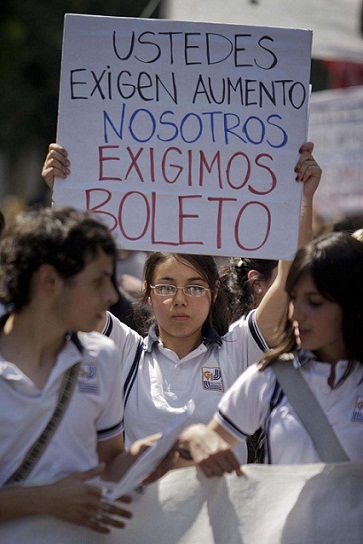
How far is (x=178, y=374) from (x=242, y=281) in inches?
37.3

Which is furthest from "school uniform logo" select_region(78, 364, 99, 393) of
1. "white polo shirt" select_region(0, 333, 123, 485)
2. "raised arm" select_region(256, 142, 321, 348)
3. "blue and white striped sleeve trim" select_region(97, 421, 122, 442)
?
"raised arm" select_region(256, 142, 321, 348)

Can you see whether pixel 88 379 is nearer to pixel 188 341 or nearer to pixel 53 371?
pixel 53 371

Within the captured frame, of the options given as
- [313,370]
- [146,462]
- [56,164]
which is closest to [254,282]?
[56,164]

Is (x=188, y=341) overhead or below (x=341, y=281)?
below

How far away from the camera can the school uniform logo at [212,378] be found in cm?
420

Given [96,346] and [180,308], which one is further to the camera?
[180,308]

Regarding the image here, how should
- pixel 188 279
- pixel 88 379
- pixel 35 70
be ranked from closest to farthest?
pixel 88 379 → pixel 188 279 → pixel 35 70

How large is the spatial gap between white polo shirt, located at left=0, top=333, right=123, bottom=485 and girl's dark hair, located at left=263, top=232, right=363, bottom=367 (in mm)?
462

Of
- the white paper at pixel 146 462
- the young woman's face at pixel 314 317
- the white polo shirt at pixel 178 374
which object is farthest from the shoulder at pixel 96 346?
the white polo shirt at pixel 178 374

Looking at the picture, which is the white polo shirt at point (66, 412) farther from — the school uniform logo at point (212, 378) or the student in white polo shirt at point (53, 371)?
the school uniform logo at point (212, 378)

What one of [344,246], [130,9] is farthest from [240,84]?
[130,9]

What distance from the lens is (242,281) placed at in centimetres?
512

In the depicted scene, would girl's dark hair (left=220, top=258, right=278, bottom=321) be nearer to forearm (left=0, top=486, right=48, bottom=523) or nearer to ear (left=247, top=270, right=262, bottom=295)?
ear (left=247, top=270, right=262, bottom=295)

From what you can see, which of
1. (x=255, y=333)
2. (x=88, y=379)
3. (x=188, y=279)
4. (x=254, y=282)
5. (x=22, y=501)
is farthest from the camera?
(x=254, y=282)
